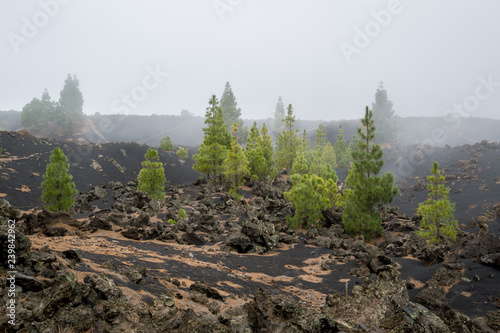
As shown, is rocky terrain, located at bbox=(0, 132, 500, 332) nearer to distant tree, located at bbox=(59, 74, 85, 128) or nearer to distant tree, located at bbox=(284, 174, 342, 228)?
distant tree, located at bbox=(284, 174, 342, 228)

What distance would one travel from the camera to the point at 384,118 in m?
82.9

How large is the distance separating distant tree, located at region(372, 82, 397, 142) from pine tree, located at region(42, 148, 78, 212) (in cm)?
8159

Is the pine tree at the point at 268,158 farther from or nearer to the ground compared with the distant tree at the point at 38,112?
nearer to the ground

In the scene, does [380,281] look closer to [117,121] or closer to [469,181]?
[469,181]

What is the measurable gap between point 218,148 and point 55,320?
1173 inches

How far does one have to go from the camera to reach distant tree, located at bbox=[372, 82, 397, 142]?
82.4 meters

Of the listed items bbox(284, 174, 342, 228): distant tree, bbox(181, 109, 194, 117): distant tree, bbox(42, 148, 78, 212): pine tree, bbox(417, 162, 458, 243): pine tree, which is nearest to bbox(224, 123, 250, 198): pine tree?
bbox(284, 174, 342, 228): distant tree

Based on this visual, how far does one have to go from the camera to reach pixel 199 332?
20.8 ft

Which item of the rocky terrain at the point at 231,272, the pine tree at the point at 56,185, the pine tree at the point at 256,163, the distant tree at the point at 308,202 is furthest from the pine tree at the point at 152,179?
the pine tree at the point at 256,163

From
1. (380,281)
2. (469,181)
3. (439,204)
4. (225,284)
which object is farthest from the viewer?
(469,181)

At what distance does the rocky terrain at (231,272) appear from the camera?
21.4 feet

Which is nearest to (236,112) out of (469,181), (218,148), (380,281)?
(218,148)

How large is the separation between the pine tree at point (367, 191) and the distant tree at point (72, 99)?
Answer: 3567 inches

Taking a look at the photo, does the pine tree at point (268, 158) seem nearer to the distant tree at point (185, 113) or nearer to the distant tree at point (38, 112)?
the distant tree at point (38, 112)
